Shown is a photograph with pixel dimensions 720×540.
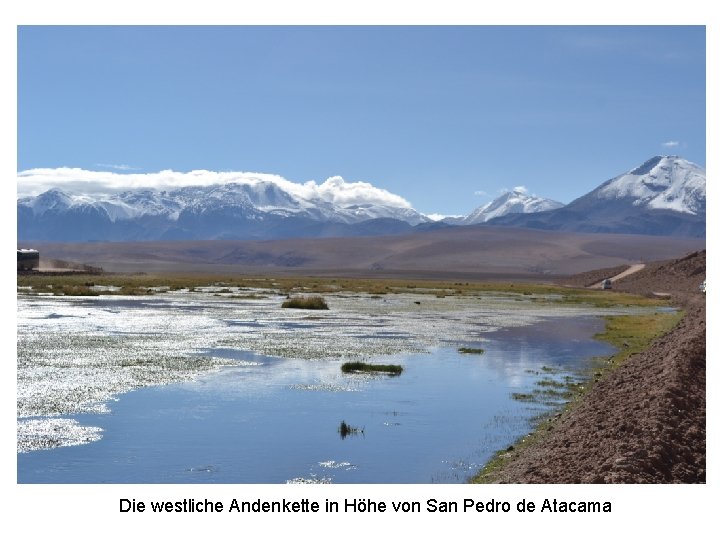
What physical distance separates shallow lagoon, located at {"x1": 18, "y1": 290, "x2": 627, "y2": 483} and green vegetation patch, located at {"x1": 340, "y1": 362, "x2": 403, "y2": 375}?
0.40m

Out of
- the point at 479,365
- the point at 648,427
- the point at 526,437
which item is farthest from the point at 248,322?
the point at 648,427

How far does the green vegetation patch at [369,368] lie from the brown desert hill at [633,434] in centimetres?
672

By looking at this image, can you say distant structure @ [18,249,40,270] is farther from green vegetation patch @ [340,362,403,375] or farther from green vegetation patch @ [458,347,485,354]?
green vegetation patch @ [340,362,403,375]

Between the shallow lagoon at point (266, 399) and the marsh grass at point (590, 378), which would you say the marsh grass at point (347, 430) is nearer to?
the shallow lagoon at point (266, 399)

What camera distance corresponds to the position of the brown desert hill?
571 inches

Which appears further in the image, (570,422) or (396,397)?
(396,397)

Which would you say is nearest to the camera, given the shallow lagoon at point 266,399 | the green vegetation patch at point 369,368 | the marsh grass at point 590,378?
the shallow lagoon at point 266,399

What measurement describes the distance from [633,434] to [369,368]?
1390 cm

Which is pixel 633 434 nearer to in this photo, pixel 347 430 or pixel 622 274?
pixel 347 430

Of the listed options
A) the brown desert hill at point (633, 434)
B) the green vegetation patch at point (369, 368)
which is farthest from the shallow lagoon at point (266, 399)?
the brown desert hill at point (633, 434)

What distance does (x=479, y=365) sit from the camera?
32.4 m

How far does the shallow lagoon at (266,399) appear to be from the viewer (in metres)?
16.9
